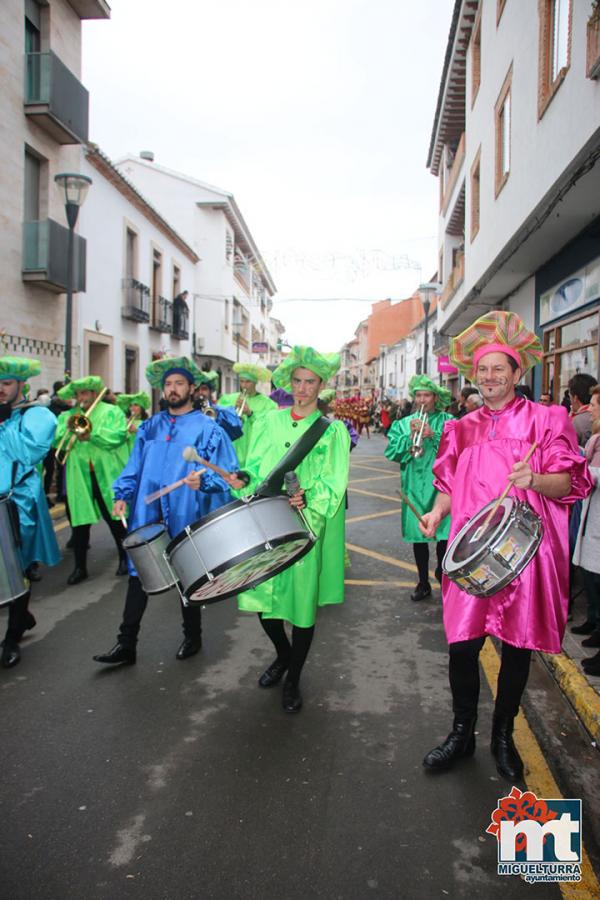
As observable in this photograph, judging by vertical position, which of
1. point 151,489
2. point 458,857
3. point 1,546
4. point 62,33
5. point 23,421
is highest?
point 62,33

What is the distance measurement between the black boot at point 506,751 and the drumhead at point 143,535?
6.90 feet

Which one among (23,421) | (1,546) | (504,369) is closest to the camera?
(504,369)

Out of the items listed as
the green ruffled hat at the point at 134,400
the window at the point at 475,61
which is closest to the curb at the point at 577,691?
the green ruffled hat at the point at 134,400

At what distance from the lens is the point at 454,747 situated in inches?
121

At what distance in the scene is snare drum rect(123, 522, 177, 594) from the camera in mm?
3834

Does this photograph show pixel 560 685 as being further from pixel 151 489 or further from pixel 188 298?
pixel 188 298

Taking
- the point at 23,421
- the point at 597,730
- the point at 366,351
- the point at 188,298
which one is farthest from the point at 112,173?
the point at 366,351

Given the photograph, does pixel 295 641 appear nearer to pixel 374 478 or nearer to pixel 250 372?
pixel 250 372

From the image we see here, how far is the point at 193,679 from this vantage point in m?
4.07

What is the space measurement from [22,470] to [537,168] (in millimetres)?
8073

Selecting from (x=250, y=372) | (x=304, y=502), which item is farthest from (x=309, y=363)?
(x=250, y=372)

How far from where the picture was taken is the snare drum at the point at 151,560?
3.83 m

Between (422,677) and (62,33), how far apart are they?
16570 mm

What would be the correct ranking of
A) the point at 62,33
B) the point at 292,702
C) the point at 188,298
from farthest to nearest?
the point at 188,298, the point at 62,33, the point at 292,702
